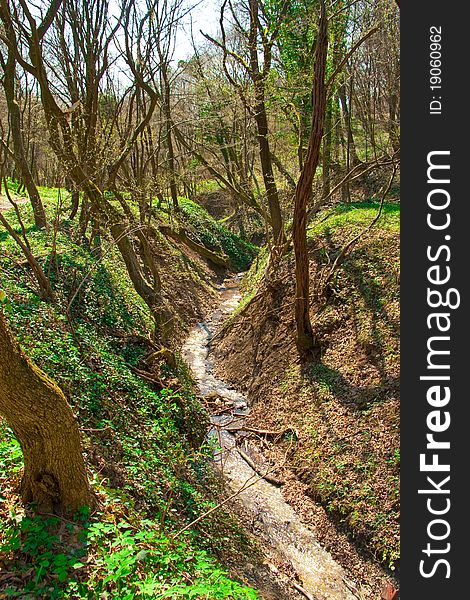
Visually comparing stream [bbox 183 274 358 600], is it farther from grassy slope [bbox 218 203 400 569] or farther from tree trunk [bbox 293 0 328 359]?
tree trunk [bbox 293 0 328 359]

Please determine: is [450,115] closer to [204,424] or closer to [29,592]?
[29,592]

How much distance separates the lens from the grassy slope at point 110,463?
3471 millimetres

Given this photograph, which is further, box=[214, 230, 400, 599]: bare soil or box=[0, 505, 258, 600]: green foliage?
box=[214, 230, 400, 599]: bare soil

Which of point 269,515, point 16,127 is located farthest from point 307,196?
point 16,127

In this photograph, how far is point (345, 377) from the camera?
325 inches

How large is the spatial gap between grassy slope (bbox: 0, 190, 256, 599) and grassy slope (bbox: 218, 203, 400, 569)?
1772 millimetres

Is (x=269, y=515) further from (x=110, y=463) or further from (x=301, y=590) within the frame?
(x=110, y=463)

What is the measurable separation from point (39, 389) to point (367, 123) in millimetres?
17001

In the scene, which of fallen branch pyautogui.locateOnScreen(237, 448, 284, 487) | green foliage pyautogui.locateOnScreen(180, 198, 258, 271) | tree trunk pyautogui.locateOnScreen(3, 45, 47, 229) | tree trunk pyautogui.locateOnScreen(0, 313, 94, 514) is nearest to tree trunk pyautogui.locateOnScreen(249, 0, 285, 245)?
tree trunk pyautogui.locateOnScreen(3, 45, 47, 229)

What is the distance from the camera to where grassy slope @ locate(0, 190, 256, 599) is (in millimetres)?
3471

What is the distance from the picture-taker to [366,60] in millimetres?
15078

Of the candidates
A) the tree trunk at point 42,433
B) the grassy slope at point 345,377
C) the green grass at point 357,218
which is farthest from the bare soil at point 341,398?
the tree trunk at point 42,433

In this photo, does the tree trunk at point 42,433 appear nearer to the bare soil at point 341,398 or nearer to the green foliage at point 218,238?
the bare soil at point 341,398


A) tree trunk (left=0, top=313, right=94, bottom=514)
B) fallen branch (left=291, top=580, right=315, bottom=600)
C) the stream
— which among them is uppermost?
tree trunk (left=0, top=313, right=94, bottom=514)
